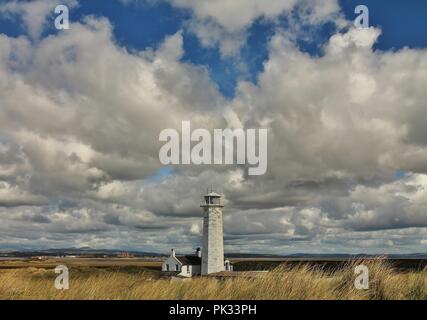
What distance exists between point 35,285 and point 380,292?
30.8 ft

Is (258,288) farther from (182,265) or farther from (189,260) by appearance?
(189,260)

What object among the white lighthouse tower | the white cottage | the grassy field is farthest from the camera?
the white cottage

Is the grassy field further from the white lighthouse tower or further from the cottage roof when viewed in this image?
Answer: the cottage roof

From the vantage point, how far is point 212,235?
62969mm

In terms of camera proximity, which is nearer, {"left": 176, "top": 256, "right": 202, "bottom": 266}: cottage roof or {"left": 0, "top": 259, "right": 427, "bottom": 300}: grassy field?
{"left": 0, "top": 259, "right": 427, "bottom": 300}: grassy field

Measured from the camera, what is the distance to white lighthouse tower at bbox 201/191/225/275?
6231 cm

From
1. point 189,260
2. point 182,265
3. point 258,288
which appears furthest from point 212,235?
point 258,288

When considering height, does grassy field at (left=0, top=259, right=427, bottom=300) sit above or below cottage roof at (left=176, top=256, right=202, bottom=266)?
above

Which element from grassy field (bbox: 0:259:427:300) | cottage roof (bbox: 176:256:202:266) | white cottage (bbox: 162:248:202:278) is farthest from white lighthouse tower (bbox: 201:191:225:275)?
grassy field (bbox: 0:259:427:300)
